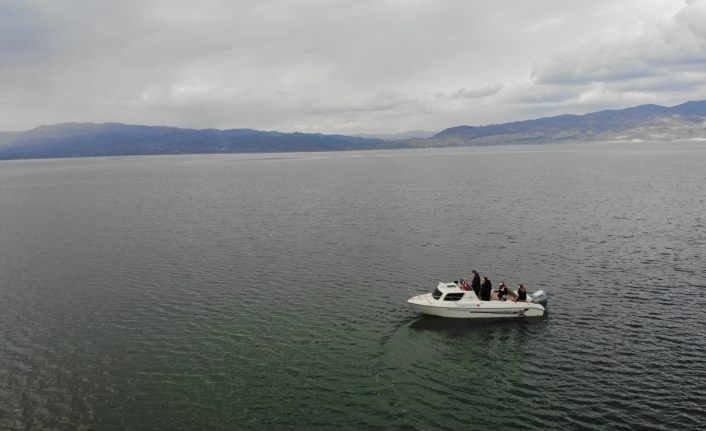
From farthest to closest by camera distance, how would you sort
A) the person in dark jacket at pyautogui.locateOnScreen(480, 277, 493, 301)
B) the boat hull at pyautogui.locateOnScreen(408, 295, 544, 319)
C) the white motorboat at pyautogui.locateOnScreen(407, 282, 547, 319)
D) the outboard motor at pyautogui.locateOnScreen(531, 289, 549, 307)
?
the person in dark jacket at pyautogui.locateOnScreen(480, 277, 493, 301)
the outboard motor at pyautogui.locateOnScreen(531, 289, 549, 307)
the white motorboat at pyautogui.locateOnScreen(407, 282, 547, 319)
the boat hull at pyautogui.locateOnScreen(408, 295, 544, 319)

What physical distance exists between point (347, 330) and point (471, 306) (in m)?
12.5

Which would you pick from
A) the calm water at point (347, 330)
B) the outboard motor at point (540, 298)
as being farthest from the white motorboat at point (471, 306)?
the calm water at point (347, 330)

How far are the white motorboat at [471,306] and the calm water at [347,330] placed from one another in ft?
3.52

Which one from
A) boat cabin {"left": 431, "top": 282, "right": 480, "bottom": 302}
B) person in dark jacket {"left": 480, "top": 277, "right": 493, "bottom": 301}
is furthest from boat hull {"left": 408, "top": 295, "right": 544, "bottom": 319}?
person in dark jacket {"left": 480, "top": 277, "right": 493, "bottom": 301}

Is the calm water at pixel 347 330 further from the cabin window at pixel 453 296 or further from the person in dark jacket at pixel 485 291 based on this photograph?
the person in dark jacket at pixel 485 291

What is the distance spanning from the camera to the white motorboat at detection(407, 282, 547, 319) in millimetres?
44812

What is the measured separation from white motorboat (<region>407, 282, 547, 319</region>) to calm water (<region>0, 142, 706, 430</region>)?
107 centimetres

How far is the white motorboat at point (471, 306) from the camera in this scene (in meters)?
44.8

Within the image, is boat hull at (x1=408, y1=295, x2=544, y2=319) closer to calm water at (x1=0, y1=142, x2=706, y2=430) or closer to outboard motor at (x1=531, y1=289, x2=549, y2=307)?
outboard motor at (x1=531, y1=289, x2=549, y2=307)

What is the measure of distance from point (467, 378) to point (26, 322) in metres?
41.5

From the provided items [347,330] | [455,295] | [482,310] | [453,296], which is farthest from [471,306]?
[347,330]

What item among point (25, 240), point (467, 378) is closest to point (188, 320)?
point (467, 378)

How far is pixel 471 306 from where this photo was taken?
45.1 metres

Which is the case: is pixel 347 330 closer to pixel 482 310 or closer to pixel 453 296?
pixel 453 296
